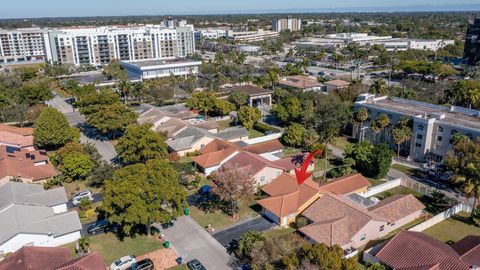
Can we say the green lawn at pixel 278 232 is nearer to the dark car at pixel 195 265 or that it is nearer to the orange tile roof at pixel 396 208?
the dark car at pixel 195 265

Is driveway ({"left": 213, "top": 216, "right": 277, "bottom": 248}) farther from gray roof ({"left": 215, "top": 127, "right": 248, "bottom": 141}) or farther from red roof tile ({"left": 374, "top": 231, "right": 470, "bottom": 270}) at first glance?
gray roof ({"left": 215, "top": 127, "right": 248, "bottom": 141})

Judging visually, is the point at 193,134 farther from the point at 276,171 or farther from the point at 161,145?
the point at 276,171

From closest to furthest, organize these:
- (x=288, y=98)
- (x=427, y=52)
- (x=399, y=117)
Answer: (x=399, y=117)
(x=288, y=98)
(x=427, y=52)

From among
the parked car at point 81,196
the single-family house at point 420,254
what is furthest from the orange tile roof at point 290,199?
the parked car at point 81,196

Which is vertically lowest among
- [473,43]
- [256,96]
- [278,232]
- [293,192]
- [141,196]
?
[278,232]

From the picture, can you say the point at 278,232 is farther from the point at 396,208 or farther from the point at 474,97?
the point at 474,97

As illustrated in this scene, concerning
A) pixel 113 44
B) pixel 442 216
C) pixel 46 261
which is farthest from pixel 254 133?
pixel 113 44

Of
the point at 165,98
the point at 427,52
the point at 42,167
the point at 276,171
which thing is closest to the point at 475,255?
the point at 276,171
